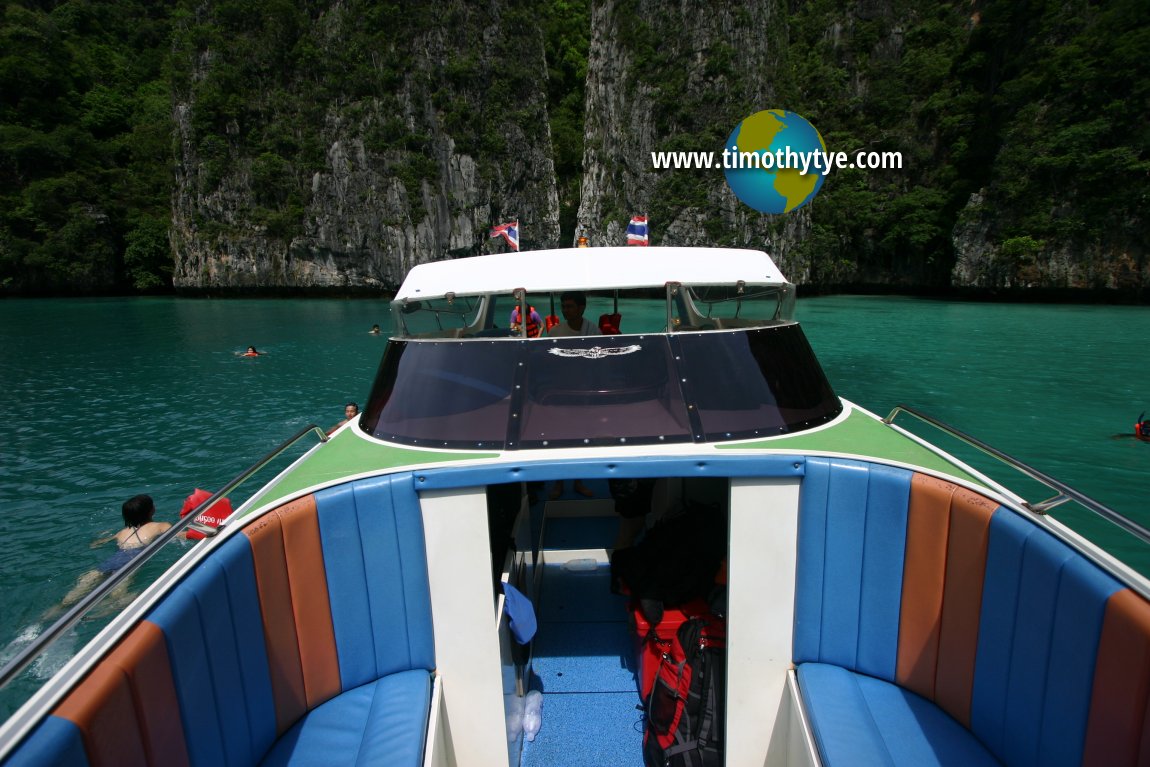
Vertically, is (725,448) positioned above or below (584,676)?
above

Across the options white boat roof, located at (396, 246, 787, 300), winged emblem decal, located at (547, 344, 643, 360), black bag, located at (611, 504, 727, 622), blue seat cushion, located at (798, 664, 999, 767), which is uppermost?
white boat roof, located at (396, 246, 787, 300)

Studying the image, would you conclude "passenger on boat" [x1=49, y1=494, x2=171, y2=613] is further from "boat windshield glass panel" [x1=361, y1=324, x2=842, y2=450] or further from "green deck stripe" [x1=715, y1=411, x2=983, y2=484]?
"green deck stripe" [x1=715, y1=411, x2=983, y2=484]

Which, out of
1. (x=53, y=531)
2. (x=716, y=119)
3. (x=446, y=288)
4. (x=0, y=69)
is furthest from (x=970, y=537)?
(x=0, y=69)

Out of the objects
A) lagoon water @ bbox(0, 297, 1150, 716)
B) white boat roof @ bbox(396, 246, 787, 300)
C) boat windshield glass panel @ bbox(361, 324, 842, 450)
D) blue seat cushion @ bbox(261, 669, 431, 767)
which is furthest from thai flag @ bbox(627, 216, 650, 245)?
lagoon water @ bbox(0, 297, 1150, 716)

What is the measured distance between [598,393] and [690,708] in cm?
178

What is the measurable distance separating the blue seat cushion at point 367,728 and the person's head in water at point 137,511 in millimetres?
5214

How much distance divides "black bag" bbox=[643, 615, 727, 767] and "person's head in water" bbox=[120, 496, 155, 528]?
632cm

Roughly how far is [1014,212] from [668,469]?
5167cm

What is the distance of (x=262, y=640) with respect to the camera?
2.31 metres

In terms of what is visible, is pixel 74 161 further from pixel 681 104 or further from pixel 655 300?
pixel 655 300

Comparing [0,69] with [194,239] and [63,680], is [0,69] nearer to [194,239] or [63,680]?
[194,239]

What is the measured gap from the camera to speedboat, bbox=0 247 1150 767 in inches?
73.9

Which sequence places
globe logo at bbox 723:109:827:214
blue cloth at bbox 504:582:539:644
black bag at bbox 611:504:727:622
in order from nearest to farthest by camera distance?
blue cloth at bbox 504:582:539:644 < black bag at bbox 611:504:727:622 < globe logo at bbox 723:109:827:214

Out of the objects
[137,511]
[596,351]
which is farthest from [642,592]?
[137,511]
